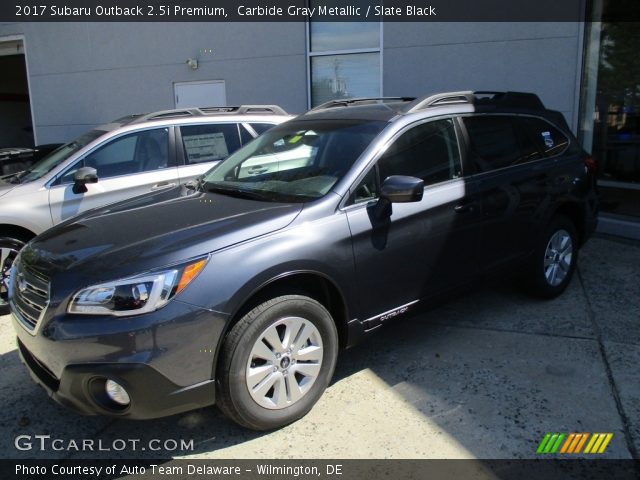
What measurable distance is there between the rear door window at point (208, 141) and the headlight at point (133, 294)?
3.26 m

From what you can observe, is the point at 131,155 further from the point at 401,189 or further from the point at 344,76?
the point at 344,76

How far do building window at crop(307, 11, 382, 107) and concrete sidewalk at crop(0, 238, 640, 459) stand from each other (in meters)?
5.14

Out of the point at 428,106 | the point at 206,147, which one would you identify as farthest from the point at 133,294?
the point at 206,147

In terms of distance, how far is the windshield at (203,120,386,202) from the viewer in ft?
11.3

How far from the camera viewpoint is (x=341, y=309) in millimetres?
3277

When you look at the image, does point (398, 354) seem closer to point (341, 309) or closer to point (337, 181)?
point (341, 309)

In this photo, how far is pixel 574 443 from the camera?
293cm

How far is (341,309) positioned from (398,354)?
2.95 ft

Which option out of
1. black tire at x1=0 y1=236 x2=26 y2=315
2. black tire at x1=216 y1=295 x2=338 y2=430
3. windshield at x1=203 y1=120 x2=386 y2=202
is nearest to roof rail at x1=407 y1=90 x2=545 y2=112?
windshield at x1=203 y1=120 x2=386 y2=202

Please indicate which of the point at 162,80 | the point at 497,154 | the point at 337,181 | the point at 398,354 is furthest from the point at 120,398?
the point at 162,80

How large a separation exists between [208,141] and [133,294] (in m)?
3.52

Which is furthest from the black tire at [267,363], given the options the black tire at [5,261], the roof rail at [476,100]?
the black tire at [5,261]

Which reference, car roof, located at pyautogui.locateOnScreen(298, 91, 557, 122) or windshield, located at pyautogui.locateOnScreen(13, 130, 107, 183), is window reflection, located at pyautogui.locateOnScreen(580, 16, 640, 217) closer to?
car roof, located at pyautogui.locateOnScreen(298, 91, 557, 122)
